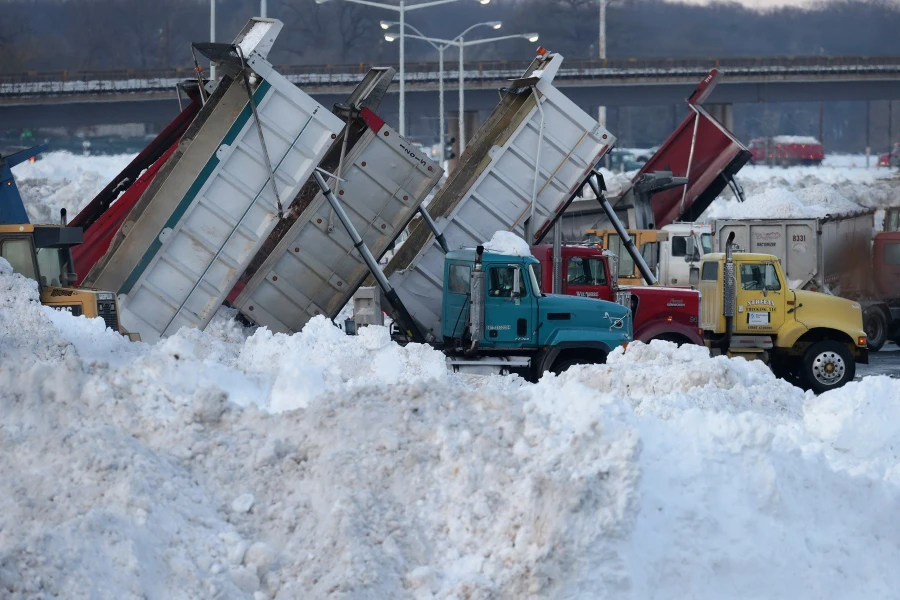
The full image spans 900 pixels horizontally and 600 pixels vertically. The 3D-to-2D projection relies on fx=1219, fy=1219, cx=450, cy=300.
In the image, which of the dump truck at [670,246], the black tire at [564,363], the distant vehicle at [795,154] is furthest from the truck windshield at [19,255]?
the distant vehicle at [795,154]

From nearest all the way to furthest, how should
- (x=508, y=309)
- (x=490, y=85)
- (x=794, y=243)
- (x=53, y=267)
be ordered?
(x=53, y=267)
(x=508, y=309)
(x=794, y=243)
(x=490, y=85)

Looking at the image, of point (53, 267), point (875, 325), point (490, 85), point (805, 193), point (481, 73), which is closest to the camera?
point (53, 267)

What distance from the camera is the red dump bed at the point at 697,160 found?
25750 mm

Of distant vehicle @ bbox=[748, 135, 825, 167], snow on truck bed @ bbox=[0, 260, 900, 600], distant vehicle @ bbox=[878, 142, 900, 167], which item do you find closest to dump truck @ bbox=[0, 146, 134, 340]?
snow on truck bed @ bbox=[0, 260, 900, 600]

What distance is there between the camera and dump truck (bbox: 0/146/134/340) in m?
14.0

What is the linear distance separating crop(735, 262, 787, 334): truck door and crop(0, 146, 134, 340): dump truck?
8728 mm

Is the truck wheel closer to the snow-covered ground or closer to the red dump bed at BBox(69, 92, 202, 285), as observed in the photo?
the red dump bed at BBox(69, 92, 202, 285)

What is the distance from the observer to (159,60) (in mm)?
95750

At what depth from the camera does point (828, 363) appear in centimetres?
1781

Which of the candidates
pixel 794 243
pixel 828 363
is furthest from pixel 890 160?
pixel 828 363

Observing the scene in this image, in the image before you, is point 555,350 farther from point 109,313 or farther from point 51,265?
point 51,265

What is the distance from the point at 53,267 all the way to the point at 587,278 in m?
7.30

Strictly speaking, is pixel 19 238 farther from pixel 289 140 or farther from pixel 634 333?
pixel 634 333

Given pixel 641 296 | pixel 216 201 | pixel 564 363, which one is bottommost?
pixel 564 363
